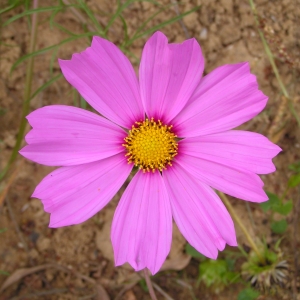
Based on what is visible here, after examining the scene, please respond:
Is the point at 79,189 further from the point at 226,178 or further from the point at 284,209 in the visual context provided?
the point at 284,209

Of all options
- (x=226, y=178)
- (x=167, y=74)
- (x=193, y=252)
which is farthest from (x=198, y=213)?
(x=193, y=252)

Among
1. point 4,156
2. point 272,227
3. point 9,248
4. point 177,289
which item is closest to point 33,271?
point 9,248

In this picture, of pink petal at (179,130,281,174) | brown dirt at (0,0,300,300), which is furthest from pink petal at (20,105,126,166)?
brown dirt at (0,0,300,300)

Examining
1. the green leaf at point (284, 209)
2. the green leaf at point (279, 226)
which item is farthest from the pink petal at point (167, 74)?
the green leaf at point (279, 226)

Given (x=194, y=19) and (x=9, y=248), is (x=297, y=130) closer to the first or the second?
(x=194, y=19)

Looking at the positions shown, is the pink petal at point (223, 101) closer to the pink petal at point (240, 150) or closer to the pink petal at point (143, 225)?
the pink petal at point (240, 150)

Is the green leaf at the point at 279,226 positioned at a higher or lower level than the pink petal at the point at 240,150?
lower

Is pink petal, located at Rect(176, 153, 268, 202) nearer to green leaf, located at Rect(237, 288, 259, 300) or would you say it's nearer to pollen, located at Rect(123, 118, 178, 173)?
pollen, located at Rect(123, 118, 178, 173)
